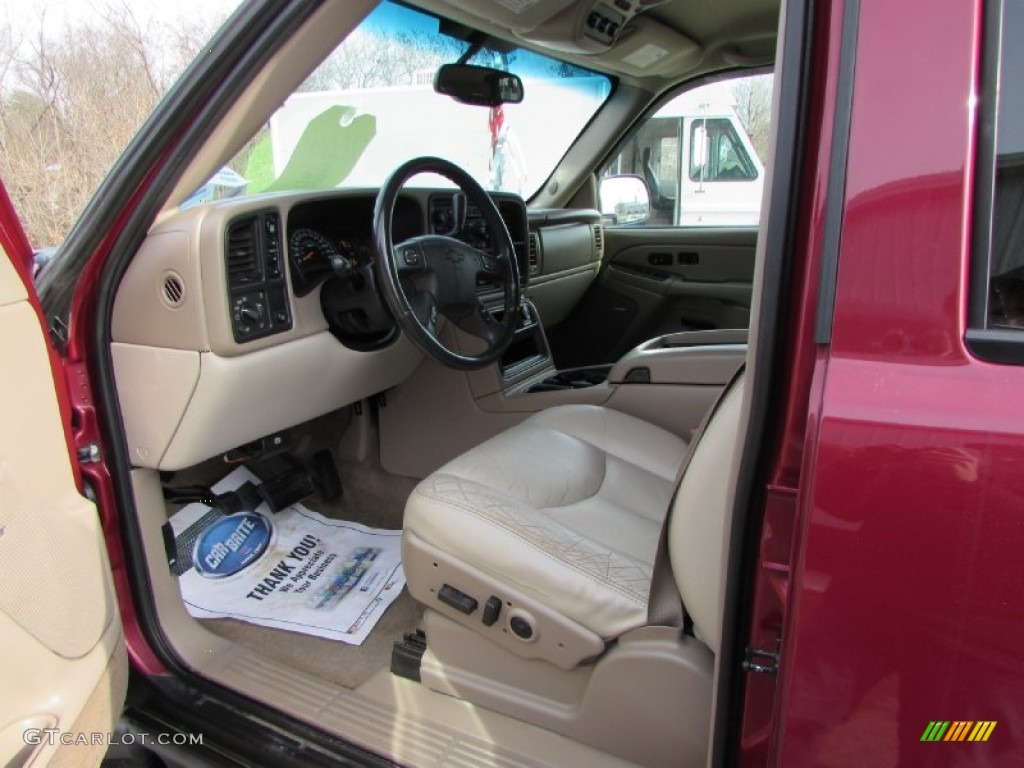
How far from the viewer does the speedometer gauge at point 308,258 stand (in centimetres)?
168

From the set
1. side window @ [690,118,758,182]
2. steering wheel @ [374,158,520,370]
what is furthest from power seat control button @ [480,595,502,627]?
side window @ [690,118,758,182]

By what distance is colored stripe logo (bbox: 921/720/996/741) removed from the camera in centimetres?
69

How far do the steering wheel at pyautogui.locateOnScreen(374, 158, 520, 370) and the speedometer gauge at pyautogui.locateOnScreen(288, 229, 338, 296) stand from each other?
7.3 inches

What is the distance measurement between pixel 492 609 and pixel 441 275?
0.80 m

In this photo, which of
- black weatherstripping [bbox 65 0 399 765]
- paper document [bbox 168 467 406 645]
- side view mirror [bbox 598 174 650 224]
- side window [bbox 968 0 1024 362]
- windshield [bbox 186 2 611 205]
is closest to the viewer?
side window [bbox 968 0 1024 362]

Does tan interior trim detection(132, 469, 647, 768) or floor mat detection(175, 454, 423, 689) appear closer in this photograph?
tan interior trim detection(132, 469, 647, 768)

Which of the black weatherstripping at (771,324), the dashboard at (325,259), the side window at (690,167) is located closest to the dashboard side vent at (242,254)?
the dashboard at (325,259)

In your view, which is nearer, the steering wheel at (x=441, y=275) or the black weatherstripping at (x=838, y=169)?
the black weatherstripping at (x=838, y=169)

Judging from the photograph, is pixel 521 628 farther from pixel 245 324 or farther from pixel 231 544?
pixel 231 544

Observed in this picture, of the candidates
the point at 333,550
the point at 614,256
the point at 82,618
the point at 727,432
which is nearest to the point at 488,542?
the point at 727,432

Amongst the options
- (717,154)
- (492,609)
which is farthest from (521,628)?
(717,154)

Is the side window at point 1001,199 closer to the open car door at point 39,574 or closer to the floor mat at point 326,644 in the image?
the open car door at point 39,574

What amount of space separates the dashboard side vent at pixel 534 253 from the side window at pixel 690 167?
→ 0.74m

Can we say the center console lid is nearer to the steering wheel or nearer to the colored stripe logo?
the steering wheel
